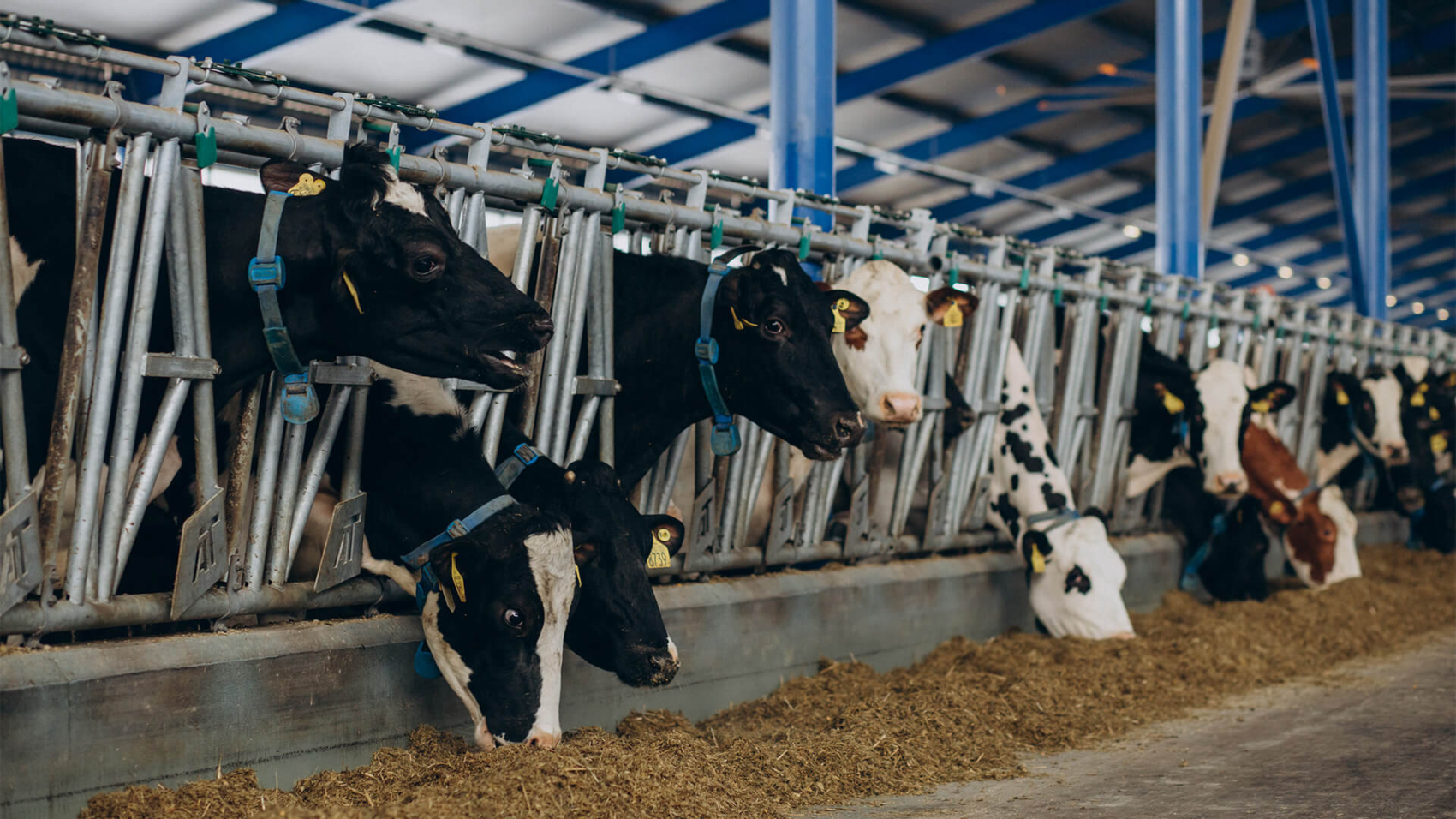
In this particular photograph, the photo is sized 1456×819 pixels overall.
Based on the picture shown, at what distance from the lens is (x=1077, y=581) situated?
20.3 ft

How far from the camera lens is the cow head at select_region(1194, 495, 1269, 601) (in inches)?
313

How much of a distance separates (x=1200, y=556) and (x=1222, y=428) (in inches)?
37.4

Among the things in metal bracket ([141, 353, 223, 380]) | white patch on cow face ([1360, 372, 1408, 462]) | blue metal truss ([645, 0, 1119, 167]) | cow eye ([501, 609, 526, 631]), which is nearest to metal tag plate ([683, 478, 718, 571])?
cow eye ([501, 609, 526, 631])

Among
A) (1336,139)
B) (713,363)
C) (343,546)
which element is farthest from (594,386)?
(1336,139)

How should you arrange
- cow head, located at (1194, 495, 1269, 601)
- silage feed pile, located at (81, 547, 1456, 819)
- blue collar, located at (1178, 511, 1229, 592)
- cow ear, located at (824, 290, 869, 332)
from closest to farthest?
silage feed pile, located at (81, 547, 1456, 819) → cow ear, located at (824, 290, 869, 332) → cow head, located at (1194, 495, 1269, 601) → blue collar, located at (1178, 511, 1229, 592)

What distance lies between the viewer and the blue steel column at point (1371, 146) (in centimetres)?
1526

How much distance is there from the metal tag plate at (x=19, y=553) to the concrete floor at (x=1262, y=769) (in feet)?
6.96

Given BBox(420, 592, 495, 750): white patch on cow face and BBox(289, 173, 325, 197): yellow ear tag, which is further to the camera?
BBox(420, 592, 495, 750): white patch on cow face

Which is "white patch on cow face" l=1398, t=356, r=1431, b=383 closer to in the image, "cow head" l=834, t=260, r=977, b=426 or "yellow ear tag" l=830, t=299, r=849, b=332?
"cow head" l=834, t=260, r=977, b=426

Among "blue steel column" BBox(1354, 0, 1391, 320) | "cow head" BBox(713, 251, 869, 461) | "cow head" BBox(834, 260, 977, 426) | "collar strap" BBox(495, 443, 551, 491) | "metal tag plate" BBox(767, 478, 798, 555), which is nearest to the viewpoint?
"collar strap" BBox(495, 443, 551, 491)

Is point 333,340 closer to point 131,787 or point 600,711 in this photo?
point 131,787

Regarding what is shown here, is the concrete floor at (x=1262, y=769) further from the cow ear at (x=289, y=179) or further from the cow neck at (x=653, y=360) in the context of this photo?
the cow ear at (x=289, y=179)

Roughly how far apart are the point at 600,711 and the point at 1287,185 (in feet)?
102

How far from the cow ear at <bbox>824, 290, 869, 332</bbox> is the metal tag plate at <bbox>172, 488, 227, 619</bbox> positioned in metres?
2.25
